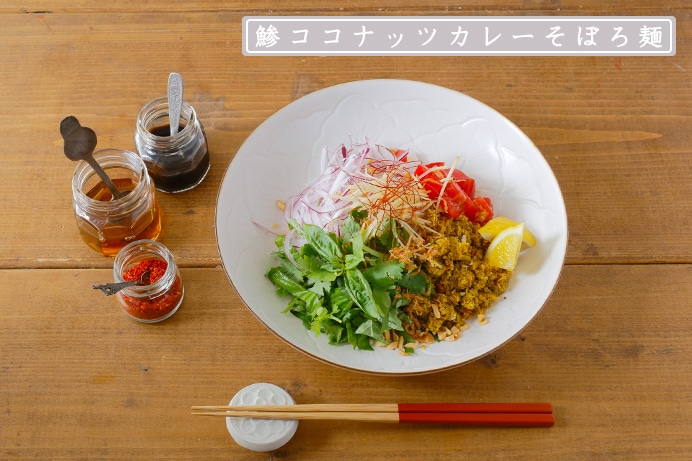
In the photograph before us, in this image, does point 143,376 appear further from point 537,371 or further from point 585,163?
point 585,163

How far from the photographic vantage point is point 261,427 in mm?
1620

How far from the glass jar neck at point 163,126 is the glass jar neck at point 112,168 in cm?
6

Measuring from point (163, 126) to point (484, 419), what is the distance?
1130mm

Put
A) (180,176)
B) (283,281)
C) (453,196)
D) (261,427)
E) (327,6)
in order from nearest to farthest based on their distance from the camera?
(261,427)
(283,281)
(453,196)
(180,176)
(327,6)

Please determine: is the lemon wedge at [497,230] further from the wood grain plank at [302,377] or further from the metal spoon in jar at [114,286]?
the metal spoon in jar at [114,286]

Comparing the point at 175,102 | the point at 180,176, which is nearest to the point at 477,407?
the point at 180,176

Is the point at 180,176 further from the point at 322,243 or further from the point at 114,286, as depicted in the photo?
the point at 322,243

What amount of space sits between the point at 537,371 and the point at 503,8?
4.06 ft

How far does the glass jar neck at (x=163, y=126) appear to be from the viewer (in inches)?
73.1

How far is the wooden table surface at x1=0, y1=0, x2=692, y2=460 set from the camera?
1670 millimetres

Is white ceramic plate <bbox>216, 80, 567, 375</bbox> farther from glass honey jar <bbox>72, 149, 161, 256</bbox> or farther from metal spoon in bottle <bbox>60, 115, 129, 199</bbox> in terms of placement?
metal spoon in bottle <bbox>60, 115, 129, 199</bbox>

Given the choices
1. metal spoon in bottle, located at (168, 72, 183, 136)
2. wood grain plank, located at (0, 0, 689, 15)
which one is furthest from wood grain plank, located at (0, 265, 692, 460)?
wood grain plank, located at (0, 0, 689, 15)

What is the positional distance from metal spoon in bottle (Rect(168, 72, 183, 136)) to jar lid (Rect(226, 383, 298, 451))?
0.73 meters

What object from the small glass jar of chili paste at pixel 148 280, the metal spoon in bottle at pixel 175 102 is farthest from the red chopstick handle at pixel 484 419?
the metal spoon in bottle at pixel 175 102
